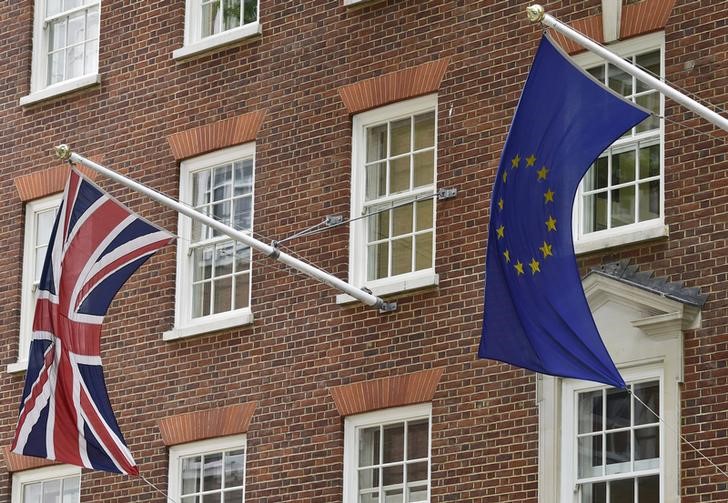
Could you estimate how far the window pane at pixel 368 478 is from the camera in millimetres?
23141

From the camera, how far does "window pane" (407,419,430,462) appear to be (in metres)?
22.7

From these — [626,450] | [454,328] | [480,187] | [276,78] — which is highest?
[276,78]

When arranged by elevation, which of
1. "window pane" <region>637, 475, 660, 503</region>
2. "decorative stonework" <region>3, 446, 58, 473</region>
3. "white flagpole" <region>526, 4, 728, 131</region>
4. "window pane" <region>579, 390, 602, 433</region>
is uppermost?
"white flagpole" <region>526, 4, 728, 131</region>

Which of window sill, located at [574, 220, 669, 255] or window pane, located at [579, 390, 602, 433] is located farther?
window pane, located at [579, 390, 602, 433]

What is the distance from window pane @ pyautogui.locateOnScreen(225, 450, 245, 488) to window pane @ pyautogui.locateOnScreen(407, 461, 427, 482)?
7.56 feet

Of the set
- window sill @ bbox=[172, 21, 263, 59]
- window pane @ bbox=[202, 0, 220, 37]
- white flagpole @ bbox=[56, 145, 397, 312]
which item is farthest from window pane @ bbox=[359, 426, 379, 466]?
window pane @ bbox=[202, 0, 220, 37]

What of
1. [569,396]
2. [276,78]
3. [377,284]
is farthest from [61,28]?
[569,396]

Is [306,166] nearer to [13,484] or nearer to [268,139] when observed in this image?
[268,139]

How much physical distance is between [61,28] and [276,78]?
4.13 m

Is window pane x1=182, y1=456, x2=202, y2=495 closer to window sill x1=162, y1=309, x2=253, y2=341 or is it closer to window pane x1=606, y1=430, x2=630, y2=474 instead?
window sill x1=162, y1=309, x2=253, y2=341

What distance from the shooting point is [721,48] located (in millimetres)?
21156

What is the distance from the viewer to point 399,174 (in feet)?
78.2

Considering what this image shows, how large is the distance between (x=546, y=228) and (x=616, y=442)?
3592mm

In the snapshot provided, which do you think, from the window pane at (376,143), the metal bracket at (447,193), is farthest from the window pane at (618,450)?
A: the window pane at (376,143)
